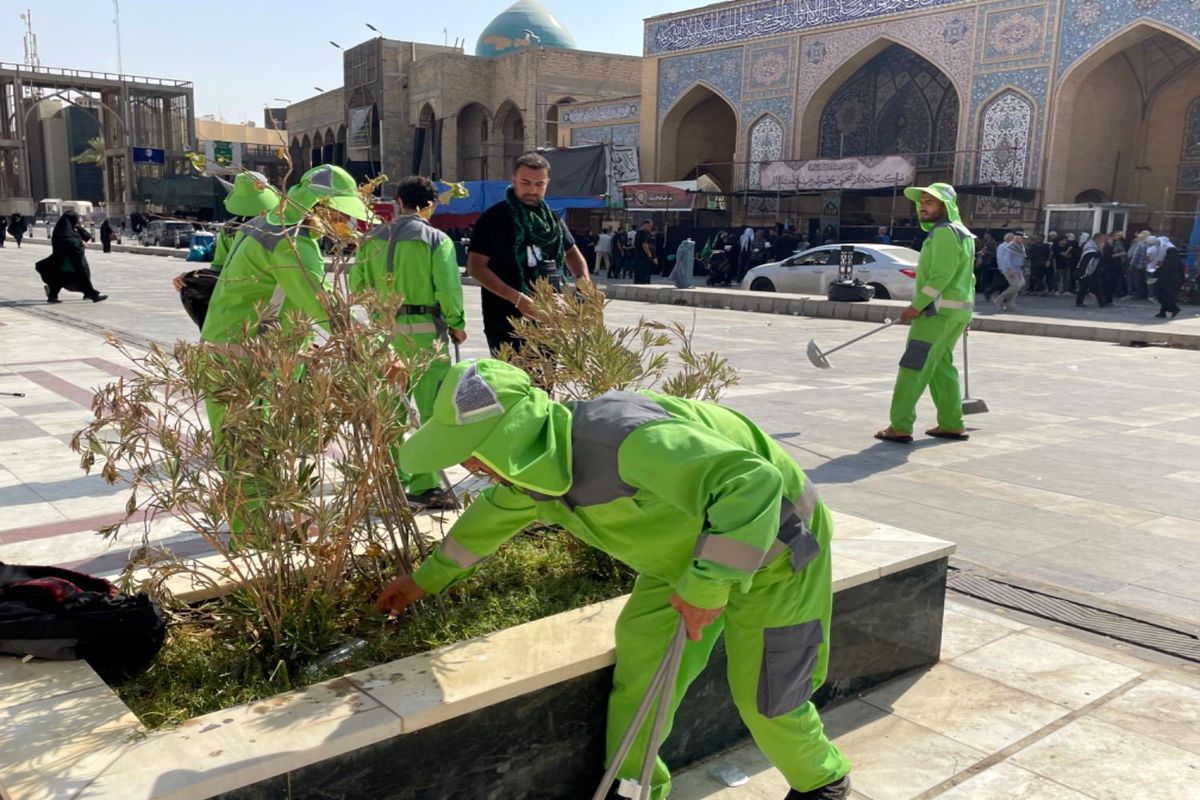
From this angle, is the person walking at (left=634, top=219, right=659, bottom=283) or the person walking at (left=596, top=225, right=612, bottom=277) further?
the person walking at (left=596, top=225, right=612, bottom=277)

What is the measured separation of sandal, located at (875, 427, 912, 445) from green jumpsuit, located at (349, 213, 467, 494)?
3.36m

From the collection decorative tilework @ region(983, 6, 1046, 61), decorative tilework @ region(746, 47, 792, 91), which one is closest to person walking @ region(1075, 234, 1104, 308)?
decorative tilework @ region(983, 6, 1046, 61)

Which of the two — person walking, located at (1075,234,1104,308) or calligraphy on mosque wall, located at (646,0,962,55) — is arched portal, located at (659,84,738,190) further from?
person walking, located at (1075,234,1104,308)

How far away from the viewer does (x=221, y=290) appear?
13.4 ft

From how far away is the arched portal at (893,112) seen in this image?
2662cm

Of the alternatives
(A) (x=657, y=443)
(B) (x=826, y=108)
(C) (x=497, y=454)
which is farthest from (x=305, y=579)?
(B) (x=826, y=108)

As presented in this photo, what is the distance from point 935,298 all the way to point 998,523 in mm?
1950

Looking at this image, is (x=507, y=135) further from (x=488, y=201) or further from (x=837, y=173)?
(x=837, y=173)

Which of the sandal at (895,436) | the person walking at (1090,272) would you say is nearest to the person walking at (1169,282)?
the person walking at (1090,272)

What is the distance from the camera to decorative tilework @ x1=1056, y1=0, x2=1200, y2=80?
65.1 ft

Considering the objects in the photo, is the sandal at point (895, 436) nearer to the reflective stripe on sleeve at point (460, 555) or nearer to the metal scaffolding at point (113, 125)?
the reflective stripe on sleeve at point (460, 555)

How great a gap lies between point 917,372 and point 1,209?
81021 millimetres

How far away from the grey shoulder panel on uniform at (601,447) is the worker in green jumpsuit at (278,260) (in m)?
1.64

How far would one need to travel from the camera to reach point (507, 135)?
4134 cm
